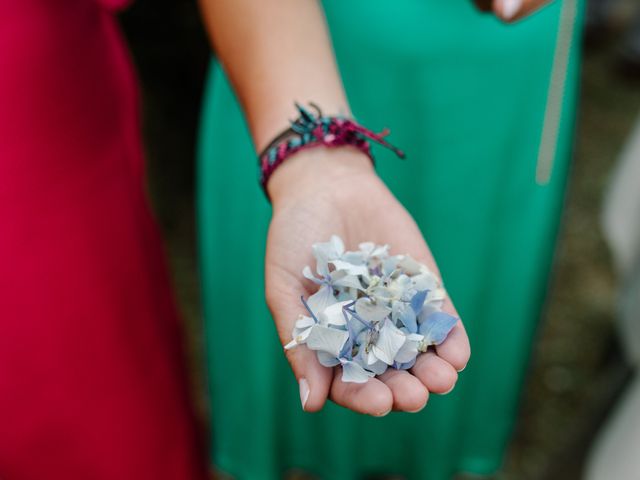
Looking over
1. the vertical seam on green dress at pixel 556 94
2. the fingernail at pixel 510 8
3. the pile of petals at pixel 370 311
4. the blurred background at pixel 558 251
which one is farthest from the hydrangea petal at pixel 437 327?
the blurred background at pixel 558 251

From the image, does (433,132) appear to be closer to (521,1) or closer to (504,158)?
(504,158)

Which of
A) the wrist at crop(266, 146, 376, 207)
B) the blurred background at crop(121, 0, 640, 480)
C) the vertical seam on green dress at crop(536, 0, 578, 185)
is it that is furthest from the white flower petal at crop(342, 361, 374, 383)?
the blurred background at crop(121, 0, 640, 480)

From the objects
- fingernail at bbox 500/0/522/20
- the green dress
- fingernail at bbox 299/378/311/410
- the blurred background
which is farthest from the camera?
the blurred background

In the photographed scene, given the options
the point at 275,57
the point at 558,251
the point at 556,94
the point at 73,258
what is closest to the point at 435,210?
the point at 556,94

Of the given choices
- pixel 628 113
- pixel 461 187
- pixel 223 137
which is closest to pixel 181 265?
pixel 223 137

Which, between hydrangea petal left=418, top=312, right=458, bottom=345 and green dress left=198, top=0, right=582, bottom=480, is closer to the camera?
hydrangea petal left=418, top=312, right=458, bottom=345

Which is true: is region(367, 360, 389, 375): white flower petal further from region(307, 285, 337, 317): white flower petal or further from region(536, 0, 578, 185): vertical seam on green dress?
region(536, 0, 578, 185): vertical seam on green dress
